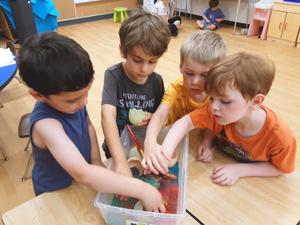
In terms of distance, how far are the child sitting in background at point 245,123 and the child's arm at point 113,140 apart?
0.11 meters

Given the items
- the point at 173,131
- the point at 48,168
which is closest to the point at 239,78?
the point at 173,131

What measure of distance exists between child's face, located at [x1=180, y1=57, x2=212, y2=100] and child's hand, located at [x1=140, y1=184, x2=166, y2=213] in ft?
1.39

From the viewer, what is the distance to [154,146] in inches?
30.4

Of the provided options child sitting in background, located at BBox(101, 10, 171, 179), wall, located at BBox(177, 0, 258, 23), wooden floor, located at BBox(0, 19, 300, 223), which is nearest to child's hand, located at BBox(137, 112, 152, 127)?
child sitting in background, located at BBox(101, 10, 171, 179)

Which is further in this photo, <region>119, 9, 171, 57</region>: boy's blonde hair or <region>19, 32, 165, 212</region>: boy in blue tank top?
<region>119, 9, 171, 57</region>: boy's blonde hair

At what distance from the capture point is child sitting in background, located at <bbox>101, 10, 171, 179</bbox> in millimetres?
859

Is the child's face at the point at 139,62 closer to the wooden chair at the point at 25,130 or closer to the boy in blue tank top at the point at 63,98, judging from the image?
the boy in blue tank top at the point at 63,98

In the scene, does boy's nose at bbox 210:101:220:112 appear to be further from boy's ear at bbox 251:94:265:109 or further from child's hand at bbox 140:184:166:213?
child's hand at bbox 140:184:166:213

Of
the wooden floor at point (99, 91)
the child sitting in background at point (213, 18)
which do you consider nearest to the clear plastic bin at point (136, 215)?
the wooden floor at point (99, 91)

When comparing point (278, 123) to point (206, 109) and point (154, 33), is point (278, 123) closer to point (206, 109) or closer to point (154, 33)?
point (206, 109)

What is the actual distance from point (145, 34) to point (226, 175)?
0.51 meters

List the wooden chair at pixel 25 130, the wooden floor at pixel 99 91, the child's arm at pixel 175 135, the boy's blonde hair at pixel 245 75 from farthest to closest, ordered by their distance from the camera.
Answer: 1. the wooden floor at pixel 99 91
2. the wooden chair at pixel 25 130
3. the child's arm at pixel 175 135
4. the boy's blonde hair at pixel 245 75

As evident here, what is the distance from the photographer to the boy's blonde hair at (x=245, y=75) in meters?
0.67

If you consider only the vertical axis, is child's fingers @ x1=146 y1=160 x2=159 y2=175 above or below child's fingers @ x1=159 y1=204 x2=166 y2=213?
above
